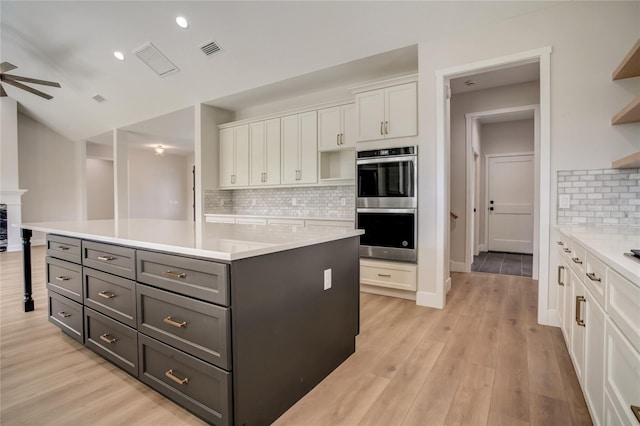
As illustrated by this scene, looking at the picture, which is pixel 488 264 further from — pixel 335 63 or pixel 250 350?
pixel 250 350

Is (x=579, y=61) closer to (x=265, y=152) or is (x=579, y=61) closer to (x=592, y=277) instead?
(x=592, y=277)

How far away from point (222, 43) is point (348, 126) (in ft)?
5.84

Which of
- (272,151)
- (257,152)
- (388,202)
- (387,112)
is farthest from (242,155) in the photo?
(388,202)

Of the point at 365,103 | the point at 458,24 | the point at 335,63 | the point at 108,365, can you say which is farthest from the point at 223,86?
the point at 108,365

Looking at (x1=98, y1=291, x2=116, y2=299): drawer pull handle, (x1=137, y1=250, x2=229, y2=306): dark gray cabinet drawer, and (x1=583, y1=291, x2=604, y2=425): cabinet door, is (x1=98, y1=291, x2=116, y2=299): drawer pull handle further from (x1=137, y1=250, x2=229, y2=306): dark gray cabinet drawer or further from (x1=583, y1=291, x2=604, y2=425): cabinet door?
(x1=583, y1=291, x2=604, y2=425): cabinet door

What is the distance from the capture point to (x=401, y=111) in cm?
332

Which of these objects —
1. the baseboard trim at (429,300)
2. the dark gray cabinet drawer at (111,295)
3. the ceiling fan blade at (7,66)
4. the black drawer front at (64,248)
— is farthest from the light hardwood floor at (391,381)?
the ceiling fan blade at (7,66)

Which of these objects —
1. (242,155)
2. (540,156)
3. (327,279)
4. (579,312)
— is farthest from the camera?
(242,155)

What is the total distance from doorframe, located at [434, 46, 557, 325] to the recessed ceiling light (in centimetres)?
278

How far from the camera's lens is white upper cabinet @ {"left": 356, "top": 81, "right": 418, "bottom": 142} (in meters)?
3.26

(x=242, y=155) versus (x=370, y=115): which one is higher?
(x=370, y=115)

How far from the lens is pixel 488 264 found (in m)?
5.25

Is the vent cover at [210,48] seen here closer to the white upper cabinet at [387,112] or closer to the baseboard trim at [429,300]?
the white upper cabinet at [387,112]

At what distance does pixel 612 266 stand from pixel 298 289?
4.03 ft
